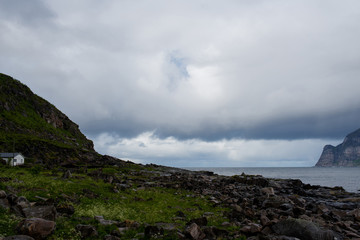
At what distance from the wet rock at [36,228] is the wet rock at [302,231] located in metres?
14.6

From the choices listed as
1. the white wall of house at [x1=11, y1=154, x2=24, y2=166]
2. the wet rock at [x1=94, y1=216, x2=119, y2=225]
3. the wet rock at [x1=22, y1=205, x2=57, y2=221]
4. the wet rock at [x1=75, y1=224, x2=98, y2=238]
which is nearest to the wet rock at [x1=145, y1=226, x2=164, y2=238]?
the wet rock at [x1=75, y1=224, x2=98, y2=238]

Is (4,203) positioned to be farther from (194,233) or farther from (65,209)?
(194,233)

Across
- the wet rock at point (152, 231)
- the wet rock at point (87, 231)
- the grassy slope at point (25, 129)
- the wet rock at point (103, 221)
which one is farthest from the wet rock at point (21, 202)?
the grassy slope at point (25, 129)

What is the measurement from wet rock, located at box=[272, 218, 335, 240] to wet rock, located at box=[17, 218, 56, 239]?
1457 cm

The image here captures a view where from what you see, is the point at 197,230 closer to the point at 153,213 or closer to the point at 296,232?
the point at 296,232

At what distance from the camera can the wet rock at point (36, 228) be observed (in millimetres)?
14906

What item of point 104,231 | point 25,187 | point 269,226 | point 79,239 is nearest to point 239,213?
point 269,226

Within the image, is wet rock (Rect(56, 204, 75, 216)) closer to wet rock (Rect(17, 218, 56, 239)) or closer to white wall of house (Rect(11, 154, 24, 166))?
wet rock (Rect(17, 218, 56, 239))

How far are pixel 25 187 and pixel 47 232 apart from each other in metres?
14.8

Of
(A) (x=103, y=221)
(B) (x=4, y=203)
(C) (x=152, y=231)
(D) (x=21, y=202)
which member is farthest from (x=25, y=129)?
(C) (x=152, y=231)

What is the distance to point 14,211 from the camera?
1834 centimetres

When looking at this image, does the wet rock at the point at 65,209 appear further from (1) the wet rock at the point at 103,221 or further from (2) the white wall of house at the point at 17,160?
(2) the white wall of house at the point at 17,160

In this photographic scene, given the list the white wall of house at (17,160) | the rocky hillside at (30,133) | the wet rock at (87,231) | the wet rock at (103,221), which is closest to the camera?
the wet rock at (87,231)

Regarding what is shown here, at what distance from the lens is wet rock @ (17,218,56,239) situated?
587 inches
